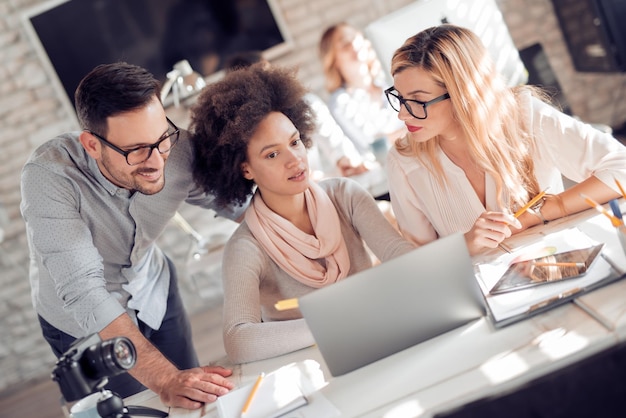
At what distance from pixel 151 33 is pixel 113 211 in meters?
2.47

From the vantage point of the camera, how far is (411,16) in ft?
8.87

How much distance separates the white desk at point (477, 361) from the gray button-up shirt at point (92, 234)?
1.64 feet

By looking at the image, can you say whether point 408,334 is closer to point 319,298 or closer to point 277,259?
point 319,298

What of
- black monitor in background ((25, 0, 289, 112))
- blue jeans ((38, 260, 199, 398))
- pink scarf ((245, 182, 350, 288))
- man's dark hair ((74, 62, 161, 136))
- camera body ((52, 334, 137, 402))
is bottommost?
blue jeans ((38, 260, 199, 398))

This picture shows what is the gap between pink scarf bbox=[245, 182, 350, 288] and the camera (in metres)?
1.86

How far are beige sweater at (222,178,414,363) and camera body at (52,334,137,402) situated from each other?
37cm

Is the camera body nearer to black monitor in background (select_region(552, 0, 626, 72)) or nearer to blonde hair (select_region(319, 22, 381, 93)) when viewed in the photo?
blonde hair (select_region(319, 22, 381, 93))

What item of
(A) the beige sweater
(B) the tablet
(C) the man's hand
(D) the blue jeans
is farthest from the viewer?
(D) the blue jeans

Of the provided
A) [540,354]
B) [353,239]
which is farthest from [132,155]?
[540,354]

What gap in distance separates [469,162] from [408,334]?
A: 0.71 metres

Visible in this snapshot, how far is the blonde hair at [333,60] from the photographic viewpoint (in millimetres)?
3588

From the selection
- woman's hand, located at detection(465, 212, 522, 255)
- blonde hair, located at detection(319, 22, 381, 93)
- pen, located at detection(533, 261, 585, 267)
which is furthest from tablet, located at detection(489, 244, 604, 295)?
blonde hair, located at detection(319, 22, 381, 93)

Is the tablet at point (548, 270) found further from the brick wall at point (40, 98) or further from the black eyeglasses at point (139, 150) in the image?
the brick wall at point (40, 98)

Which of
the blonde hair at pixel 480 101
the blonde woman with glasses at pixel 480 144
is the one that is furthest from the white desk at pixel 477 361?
the blonde hair at pixel 480 101
